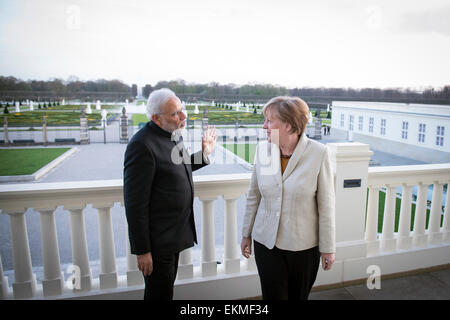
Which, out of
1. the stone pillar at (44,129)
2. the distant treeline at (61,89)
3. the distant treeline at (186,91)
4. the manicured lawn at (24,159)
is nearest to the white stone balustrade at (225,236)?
the distant treeline at (186,91)

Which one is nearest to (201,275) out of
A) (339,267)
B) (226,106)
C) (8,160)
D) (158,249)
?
(158,249)

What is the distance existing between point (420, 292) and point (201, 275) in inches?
55.6

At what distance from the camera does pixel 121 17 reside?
2.48 m

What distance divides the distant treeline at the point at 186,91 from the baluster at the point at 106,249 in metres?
0.94

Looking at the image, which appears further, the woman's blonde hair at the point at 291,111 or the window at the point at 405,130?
the window at the point at 405,130

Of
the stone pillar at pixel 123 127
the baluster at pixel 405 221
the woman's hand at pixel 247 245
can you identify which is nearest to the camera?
the woman's hand at pixel 247 245

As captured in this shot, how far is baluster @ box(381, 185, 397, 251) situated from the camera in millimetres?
1962

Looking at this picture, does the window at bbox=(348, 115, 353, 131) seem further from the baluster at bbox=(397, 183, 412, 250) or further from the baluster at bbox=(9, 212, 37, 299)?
the baluster at bbox=(9, 212, 37, 299)

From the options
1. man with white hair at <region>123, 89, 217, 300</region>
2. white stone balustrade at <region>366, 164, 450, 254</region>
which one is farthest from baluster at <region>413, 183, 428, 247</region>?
man with white hair at <region>123, 89, 217, 300</region>

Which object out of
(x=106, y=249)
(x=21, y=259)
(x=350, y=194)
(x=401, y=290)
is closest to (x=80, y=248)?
(x=106, y=249)

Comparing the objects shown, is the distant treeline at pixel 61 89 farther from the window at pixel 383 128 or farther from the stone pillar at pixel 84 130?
the window at pixel 383 128

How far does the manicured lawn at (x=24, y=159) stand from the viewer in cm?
238

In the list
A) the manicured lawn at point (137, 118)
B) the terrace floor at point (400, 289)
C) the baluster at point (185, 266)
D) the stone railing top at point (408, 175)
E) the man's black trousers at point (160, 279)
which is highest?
the manicured lawn at point (137, 118)
